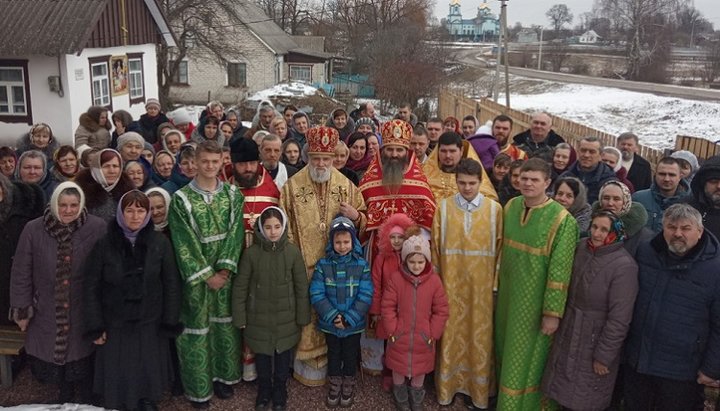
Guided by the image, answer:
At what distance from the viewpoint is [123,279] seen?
392 centimetres

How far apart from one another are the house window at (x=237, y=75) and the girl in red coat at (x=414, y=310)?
29.9 m

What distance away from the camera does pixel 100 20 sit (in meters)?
17.0

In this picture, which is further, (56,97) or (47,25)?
(56,97)

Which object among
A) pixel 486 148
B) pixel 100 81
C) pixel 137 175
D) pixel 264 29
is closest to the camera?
pixel 137 175

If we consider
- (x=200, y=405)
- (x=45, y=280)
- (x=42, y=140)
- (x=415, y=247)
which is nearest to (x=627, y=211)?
(x=415, y=247)

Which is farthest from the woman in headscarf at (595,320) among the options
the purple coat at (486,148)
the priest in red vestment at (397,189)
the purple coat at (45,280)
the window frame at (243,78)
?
the window frame at (243,78)

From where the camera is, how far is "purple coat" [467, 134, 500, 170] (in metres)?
6.49

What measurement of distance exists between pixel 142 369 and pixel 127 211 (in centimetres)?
113

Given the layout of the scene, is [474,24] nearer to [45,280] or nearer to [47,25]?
[47,25]

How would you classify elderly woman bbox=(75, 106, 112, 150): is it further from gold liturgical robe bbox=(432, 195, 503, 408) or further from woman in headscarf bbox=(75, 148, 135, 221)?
gold liturgical robe bbox=(432, 195, 503, 408)

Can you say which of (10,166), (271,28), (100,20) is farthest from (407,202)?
(271,28)

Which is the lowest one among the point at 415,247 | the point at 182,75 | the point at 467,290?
the point at 467,290

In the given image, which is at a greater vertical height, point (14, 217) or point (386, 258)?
point (14, 217)

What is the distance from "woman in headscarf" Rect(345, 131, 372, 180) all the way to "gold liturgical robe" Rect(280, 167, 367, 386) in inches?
56.3
